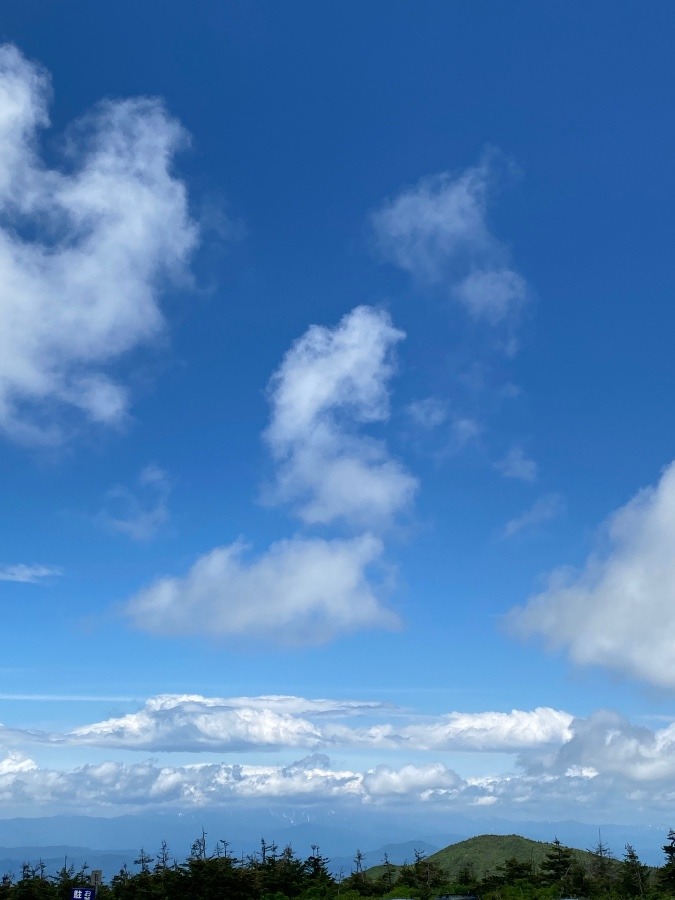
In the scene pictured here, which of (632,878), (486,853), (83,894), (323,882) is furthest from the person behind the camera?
(486,853)

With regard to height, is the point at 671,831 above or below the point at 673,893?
above

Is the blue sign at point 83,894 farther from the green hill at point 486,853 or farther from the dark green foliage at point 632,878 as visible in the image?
the green hill at point 486,853

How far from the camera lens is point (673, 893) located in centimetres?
7494

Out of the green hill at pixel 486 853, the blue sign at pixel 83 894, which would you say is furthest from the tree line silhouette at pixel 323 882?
the green hill at pixel 486 853

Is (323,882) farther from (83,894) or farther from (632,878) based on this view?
(83,894)

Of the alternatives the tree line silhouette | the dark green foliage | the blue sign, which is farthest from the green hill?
the blue sign

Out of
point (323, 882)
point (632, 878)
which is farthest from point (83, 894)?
point (632, 878)

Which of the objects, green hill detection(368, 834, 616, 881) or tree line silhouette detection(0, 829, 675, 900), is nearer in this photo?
tree line silhouette detection(0, 829, 675, 900)

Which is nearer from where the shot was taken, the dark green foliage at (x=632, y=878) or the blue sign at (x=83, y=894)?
the blue sign at (x=83, y=894)

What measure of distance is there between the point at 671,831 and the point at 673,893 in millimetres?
6053

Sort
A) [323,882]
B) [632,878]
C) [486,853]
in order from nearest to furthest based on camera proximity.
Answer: [632,878]
[323,882]
[486,853]

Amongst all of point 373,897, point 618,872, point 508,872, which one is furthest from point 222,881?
point 618,872

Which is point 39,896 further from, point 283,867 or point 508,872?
point 508,872

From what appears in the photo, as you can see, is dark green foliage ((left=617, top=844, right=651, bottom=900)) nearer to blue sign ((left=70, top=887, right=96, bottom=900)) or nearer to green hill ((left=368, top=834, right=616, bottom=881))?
green hill ((left=368, top=834, right=616, bottom=881))
